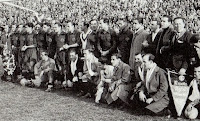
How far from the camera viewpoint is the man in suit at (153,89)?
6527mm

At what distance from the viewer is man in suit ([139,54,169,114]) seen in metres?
6.53

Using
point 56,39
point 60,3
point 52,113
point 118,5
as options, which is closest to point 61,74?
point 56,39

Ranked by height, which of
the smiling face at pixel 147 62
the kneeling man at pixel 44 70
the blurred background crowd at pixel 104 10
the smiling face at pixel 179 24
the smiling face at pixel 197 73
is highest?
the blurred background crowd at pixel 104 10

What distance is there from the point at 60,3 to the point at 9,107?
12769 millimetres

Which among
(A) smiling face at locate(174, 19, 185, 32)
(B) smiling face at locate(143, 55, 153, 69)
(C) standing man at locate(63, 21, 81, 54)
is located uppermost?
(A) smiling face at locate(174, 19, 185, 32)

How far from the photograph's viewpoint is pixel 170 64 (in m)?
7.03

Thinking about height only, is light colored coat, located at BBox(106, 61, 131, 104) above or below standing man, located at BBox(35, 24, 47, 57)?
below

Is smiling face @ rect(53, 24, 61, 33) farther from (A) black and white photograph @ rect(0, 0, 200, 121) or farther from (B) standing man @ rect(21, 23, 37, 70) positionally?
(B) standing man @ rect(21, 23, 37, 70)

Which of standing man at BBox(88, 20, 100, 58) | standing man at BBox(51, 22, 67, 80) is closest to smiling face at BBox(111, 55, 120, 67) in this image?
standing man at BBox(88, 20, 100, 58)

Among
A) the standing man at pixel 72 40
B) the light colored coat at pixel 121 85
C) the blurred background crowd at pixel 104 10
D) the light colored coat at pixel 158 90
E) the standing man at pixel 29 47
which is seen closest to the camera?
the light colored coat at pixel 158 90

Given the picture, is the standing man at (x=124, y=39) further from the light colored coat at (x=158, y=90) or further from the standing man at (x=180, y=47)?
the light colored coat at (x=158, y=90)

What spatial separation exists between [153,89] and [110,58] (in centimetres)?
240

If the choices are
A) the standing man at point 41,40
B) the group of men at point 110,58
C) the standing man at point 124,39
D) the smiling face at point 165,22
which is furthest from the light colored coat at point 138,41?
the standing man at point 41,40

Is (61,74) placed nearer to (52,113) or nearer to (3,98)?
(3,98)
